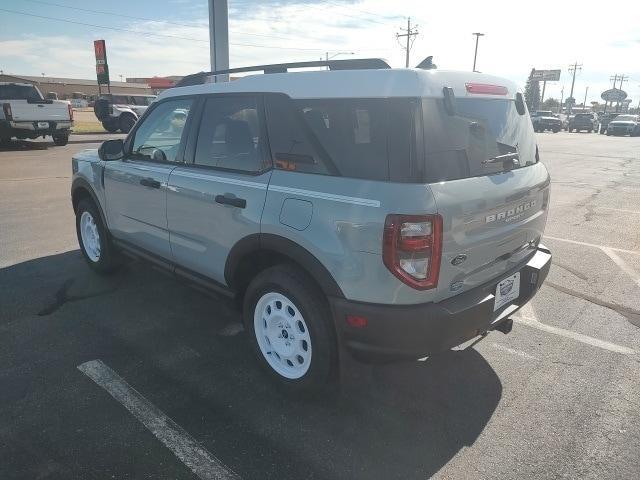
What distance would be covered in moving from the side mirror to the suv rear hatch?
3.03 m

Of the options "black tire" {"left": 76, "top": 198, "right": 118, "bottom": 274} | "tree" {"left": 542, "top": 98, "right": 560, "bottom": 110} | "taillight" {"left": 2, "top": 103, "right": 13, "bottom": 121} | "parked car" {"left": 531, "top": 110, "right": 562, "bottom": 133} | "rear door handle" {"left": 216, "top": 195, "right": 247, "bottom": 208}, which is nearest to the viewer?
"rear door handle" {"left": 216, "top": 195, "right": 247, "bottom": 208}

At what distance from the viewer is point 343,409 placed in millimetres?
2873

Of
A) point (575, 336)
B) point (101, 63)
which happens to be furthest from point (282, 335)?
point (101, 63)

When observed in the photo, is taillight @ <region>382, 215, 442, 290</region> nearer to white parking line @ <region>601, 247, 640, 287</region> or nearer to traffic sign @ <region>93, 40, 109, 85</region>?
white parking line @ <region>601, 247, 640, 287</region>

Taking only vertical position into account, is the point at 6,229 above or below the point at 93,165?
below

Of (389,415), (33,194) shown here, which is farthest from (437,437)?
(33,194)

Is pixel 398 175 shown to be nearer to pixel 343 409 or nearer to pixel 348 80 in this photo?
pixel 348 80

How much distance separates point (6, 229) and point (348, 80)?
596 centimetres

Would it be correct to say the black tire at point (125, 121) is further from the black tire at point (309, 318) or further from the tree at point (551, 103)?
the tree at point (551, 103)

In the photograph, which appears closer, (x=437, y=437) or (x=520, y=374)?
(x=437, y=437)

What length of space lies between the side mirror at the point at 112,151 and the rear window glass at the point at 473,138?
3030 millimetres

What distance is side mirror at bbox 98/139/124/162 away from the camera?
4.36 m

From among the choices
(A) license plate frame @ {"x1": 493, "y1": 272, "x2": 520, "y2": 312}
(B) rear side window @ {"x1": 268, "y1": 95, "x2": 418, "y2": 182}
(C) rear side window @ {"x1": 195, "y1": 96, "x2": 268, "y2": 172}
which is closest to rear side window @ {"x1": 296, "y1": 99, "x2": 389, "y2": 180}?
(B) rear side window @ {"x1": 268, "y1": 95, "x2": 418, "y2": 182}

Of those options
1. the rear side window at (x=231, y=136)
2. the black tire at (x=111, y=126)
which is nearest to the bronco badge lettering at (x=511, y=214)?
the rear side window at (x=231, y=136)
